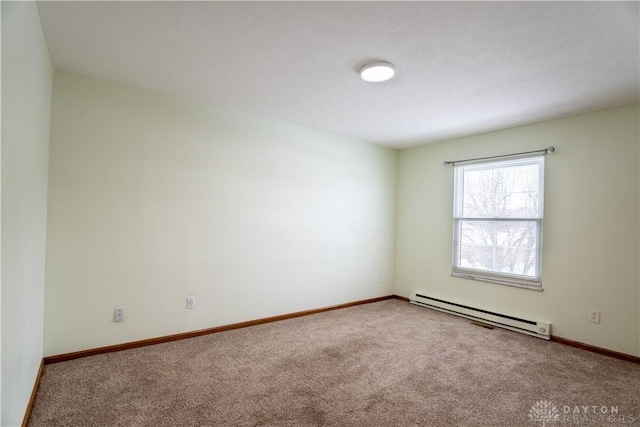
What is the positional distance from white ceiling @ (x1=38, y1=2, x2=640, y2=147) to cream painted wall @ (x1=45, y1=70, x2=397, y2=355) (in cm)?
39

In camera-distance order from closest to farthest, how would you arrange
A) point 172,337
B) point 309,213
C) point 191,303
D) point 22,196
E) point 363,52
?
point 22,196 < point 363,52 < point 172,337 < point 191,303 < point 309,213

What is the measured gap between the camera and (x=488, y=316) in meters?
3.87

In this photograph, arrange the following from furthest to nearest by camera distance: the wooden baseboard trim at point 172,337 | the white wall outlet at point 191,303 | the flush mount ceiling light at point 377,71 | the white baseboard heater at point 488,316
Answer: the white baseboard heater at point 488,316 < the white wall outlet at point 191,303 < the wooden baseboard trim at point 172,337 < the flush mount ceiling light at point 377,71

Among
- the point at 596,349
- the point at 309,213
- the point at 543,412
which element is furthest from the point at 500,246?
the point at 309,213

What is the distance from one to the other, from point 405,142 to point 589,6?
2.98 metres

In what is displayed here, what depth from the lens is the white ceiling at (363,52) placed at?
1.83 m

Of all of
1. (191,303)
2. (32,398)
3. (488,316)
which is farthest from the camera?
(488,316)

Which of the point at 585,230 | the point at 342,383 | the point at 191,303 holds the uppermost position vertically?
the point at 585,230

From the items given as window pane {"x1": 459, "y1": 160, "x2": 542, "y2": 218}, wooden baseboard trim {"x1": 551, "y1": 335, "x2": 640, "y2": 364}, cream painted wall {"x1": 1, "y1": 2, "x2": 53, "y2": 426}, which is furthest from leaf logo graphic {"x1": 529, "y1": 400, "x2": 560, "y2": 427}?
cream painted wall {"x1": 1, "y1": 2, "x2": 53, "y2": 426}

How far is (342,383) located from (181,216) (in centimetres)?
208

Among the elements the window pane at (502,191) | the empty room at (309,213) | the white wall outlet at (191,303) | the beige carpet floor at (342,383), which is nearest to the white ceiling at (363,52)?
the empty room at (309,213)

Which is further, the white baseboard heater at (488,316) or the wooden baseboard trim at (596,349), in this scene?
the white baseboard heater at (488,316)

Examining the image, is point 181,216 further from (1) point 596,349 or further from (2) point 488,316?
(1) point 596,349

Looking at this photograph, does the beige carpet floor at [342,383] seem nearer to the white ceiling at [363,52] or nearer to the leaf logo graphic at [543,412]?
the leaf logo graphic at [543,412]
